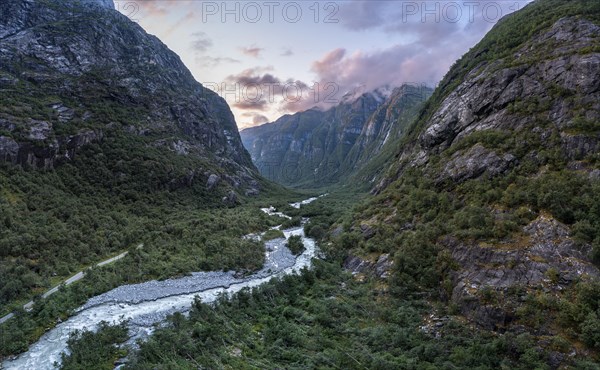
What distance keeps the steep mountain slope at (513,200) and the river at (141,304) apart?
1448 centimetres

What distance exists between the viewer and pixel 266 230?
252 ft

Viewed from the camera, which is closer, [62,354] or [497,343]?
[497,343]

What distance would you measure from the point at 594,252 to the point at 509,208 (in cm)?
882

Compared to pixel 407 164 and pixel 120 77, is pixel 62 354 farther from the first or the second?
pixel 120 77

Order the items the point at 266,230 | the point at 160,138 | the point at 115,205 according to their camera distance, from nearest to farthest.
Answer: the point at 115,205 < the point at 266,230 < the point at 160,138

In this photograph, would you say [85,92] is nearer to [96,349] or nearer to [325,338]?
[96,349]

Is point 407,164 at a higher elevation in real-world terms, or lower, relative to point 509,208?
higher

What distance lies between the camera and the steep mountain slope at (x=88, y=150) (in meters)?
47.8

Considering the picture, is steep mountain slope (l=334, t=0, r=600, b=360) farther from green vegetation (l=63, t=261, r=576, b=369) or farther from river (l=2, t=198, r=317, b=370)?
river (l=2, t=198, r=317, b=370)

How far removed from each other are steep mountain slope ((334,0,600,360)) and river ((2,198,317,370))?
14.5m

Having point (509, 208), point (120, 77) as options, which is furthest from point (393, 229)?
point (120, 77)

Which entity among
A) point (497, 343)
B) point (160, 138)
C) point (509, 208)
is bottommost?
point (497, 343)

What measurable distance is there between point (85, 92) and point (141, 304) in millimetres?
84810

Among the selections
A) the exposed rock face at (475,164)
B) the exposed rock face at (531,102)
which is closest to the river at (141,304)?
the exposed rock face at (475,164)
